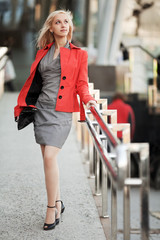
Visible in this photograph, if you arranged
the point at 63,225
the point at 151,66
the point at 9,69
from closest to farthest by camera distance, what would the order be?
the point at 63,225, the point at 9,69, the point at 151,66

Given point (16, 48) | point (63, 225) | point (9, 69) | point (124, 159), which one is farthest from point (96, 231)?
point (16, 48)

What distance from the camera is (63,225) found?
297cm

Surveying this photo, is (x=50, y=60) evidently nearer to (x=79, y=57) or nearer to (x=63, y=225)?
(x=79, y=57)

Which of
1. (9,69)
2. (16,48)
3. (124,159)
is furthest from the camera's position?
(16,48)

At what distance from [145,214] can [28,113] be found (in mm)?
1073

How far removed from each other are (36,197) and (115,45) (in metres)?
9.95

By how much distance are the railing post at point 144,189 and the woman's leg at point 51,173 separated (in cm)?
82

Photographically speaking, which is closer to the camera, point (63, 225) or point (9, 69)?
point (63, 225)

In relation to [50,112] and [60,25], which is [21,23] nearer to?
[60,25]

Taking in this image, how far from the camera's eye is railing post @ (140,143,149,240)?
A: 77.7 inches

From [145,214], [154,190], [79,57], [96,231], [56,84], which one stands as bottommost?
[154,190]

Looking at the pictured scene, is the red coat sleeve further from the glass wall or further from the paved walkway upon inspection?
the glass wall

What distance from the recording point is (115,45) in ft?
42.4

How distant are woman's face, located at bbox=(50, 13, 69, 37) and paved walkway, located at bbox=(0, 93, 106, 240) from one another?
4.32 feet
